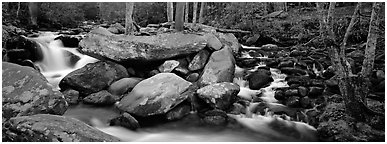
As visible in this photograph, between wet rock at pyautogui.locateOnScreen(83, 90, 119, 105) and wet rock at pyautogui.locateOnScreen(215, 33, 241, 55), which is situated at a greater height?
wet rock at pyautogui.locateOnScreen(215, 33, 241, 55)

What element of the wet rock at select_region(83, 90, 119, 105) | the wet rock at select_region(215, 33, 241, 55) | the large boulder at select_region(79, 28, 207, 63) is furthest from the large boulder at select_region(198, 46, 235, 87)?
the wet rock at select_region(83, 90, 119, 105)

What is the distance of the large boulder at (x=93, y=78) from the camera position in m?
7.29

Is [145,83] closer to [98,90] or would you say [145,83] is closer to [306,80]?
[98,90]

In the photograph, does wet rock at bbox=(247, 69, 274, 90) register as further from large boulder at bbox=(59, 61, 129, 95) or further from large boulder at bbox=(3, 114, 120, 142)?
large boulder at bbox=(3, 114, 120, 142)

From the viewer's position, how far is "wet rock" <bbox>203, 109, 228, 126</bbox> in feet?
19.0

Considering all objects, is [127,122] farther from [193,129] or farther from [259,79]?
[259,79]

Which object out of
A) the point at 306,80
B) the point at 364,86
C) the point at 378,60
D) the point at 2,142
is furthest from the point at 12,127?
the point at 378,60

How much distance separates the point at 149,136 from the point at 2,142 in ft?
8.03

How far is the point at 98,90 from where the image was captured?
7.34 m

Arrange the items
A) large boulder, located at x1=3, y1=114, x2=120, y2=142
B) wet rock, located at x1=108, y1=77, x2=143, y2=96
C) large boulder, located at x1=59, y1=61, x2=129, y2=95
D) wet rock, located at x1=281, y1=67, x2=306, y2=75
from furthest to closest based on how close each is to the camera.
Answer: wet rock, located at x1=281, y1=67, x2=306, y2=75, large boulder, located at x1=59, y1=61, x2=129, y2=95, wet rock, located at x1=108, y1=77, x2=143, y2=96, large boulder, located at x1=3, y1=114, x2=120, y2=142

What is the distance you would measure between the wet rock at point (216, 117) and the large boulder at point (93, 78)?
283 centimetres

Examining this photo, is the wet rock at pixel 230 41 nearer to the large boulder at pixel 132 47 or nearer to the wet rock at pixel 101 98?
the large boulder at pixel 132 47

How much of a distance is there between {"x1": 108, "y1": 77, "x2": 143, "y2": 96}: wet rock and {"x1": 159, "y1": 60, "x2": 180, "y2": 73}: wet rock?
33.7 inches

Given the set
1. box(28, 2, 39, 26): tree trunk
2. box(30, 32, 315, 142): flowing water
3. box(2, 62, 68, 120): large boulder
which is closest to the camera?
box(2, 62, 68, 120): large boulder
